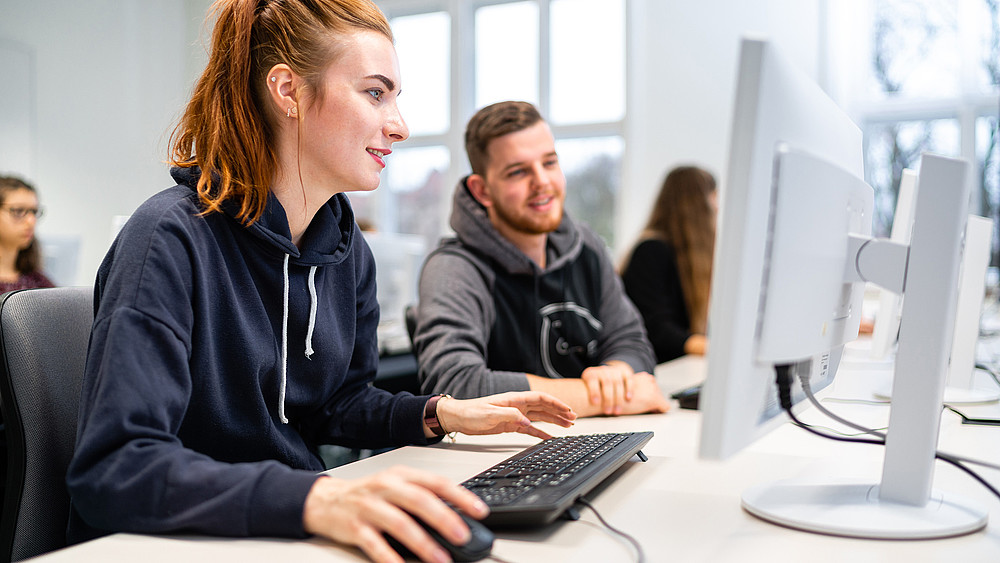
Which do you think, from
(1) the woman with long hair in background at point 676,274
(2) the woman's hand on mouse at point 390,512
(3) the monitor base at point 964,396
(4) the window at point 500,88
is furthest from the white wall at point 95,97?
(2) the woman's hand on mouse at point 390,512

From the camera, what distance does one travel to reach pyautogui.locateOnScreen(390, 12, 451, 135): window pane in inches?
236

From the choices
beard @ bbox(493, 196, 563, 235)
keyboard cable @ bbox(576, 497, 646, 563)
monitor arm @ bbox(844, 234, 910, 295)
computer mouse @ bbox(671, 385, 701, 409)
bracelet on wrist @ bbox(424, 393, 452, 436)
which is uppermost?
monitor arm @ bbox(844, 234, 910, 295)

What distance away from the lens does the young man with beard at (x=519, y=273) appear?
1.61 metres

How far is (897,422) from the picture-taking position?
2.55 ft

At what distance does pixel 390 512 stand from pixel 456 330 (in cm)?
86

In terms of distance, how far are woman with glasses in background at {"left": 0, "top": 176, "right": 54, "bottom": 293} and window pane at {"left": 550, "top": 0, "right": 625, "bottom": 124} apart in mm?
3485

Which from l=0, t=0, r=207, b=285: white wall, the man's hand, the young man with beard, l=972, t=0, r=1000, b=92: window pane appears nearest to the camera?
the man's hand

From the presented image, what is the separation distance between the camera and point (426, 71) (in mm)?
6039

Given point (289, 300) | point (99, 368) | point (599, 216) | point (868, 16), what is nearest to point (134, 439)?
point (99, 368)

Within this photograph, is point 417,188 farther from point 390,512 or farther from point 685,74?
point 390,512

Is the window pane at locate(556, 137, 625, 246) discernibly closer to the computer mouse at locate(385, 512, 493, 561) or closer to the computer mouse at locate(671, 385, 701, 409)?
the computer mouse at locate(671, 385, 701, 409)

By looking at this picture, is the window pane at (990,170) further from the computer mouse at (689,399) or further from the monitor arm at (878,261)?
the monitor arm at (878,261)

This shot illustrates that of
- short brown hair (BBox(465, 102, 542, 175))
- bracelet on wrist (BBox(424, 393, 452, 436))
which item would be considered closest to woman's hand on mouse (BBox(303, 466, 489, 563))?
bracelet on wrist (BBox(424, 393, 452, 436))

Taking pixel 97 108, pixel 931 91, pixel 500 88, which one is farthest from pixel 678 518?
pixel 500 88
